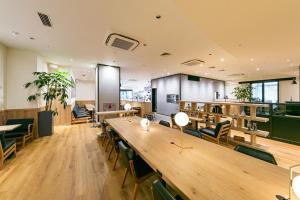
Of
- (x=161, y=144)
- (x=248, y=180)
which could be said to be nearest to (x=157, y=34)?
(x=161, y=144)

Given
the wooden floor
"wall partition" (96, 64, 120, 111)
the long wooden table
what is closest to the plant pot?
the wooden floor

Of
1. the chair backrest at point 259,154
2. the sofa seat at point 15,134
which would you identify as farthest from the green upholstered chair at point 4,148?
the chair backrest at point 259,154

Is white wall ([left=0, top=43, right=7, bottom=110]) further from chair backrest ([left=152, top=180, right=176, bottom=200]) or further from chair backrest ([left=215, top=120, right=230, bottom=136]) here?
chair backrest ([left=215, top=120, right=230, bottom=136])

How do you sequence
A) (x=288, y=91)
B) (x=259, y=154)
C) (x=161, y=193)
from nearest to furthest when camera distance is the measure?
(x=161, y=193)
(x=259, y=154)
(x=288, y=91)

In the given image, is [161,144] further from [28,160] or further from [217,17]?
[28,160]

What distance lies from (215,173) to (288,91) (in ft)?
42.2

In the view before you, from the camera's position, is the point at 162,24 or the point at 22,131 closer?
the point at 162,24

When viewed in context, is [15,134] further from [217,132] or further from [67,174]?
[217,132]

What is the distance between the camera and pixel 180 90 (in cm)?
891

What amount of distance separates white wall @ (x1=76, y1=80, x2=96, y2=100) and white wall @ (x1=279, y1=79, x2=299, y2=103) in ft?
47.7

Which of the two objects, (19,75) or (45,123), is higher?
(19,75)

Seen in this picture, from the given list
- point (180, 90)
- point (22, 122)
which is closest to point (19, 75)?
point (22, 122)

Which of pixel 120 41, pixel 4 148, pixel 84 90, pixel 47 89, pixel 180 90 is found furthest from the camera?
pixel 84 90

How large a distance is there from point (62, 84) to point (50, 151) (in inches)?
108
